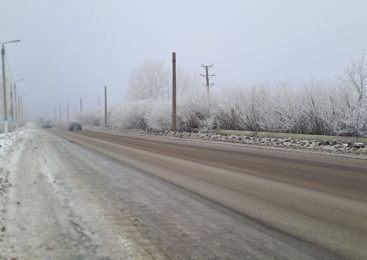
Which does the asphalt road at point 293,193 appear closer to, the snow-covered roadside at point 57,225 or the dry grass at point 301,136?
the snow-covered roadside at point 57,225

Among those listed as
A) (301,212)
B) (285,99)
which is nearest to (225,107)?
(285,99)

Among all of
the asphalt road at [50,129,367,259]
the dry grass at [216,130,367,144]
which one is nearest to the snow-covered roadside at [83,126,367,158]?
the dry grass at [216,130,367,144]

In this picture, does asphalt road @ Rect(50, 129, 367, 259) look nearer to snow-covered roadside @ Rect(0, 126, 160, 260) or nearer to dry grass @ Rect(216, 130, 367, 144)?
snow-covered roadside @ Rect(0, 126, 160, 260)

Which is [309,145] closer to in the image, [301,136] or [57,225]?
[301,136]

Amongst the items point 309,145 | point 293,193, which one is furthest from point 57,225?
point 309,145

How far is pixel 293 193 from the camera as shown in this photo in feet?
28.9

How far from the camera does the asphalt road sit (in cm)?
583

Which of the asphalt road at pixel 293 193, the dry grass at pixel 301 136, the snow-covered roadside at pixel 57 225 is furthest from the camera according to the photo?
the dry grass at pixel 301 136

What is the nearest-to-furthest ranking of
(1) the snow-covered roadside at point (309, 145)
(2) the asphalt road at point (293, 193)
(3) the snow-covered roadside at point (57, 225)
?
(3) the snow-covered roadside at point (57, 225)
(2) the asphalt road at point (293, 193)
(1) the snow-covered roadside at point (309, 145)

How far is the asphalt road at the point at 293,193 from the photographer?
5.83 meters

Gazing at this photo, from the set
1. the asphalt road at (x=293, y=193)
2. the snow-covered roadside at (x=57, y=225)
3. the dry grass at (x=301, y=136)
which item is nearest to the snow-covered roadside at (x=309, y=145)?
the dry grass at (x=301, y=136)

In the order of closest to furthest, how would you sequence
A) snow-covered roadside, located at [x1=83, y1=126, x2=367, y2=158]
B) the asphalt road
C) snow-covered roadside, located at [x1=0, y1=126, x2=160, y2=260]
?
snow-covered roadside, located at [x1=0, y1=126, x2=160, y2=260], the asphalt road, snow-covered roadside, located at [x1=83, y1=126, x2=367, y2=158]

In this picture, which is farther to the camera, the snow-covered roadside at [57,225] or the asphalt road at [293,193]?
the asphalt road at [293,193]

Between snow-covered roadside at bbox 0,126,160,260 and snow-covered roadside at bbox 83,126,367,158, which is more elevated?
snow-covered roadside at bbox 83,126,367,158
